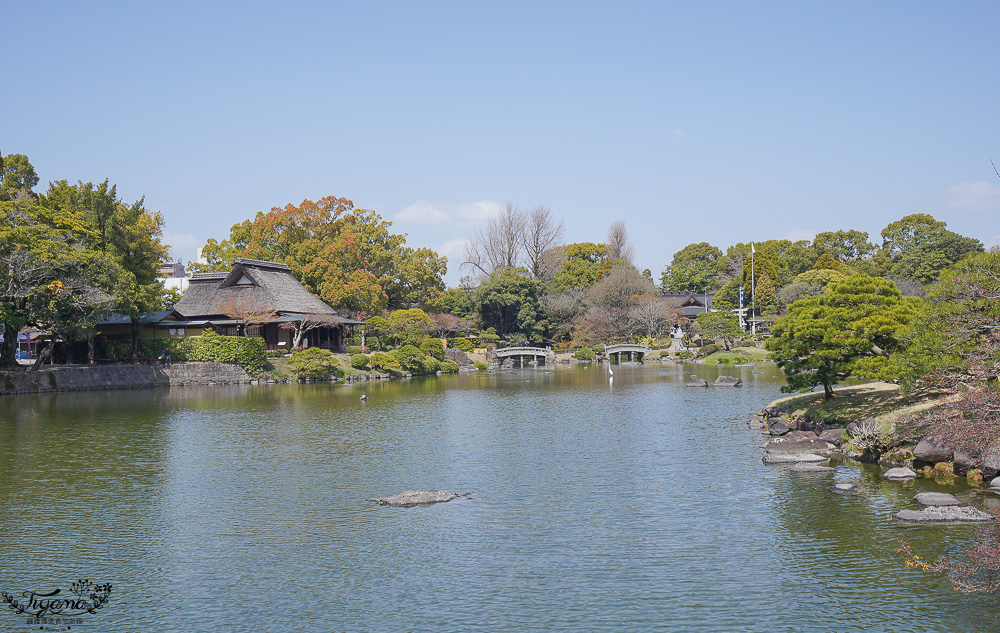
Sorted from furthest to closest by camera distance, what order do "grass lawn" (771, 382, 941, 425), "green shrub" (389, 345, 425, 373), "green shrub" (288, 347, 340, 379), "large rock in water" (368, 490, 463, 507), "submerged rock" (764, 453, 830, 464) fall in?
"green shrub" (389, 345, 425, 373)
"green shrub" (288, 347, 340, 379)
"grass lawn" (771, 382, 941, 425)
"submerged rock" (764, 453, 830, 464)
"large rock in water" (368, 490, 463, 507)

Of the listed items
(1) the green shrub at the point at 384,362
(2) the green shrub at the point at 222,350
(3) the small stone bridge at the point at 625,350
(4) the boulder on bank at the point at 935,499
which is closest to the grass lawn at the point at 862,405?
(4) the boulder on bank at the point at 935,499

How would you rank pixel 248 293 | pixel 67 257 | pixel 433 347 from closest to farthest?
1. pixel 67 257
2. pixel 248 293
3. pixel 433 347

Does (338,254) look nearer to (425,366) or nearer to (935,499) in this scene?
(425,366)

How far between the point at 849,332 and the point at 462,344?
165ft

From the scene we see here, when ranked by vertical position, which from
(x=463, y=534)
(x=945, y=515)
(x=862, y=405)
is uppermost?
(x=862, y=405)

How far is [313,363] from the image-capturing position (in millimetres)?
49312

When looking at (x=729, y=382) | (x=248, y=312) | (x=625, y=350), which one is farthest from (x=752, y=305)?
(x=248, y=312)

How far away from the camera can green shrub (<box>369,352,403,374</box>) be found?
2116 inches

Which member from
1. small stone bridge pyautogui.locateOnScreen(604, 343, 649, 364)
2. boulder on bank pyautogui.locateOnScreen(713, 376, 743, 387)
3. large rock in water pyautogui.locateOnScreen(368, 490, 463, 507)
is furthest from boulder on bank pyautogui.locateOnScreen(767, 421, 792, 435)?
small stone bridge pyautogui.locateOnScreen(604, 343, 649, 364)

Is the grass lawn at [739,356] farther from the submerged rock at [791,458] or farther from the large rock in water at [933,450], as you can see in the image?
the large rock in water at [933,450]

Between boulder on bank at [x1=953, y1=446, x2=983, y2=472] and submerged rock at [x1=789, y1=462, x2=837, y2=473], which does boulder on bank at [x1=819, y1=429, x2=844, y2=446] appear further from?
boulder on bank at [x1=953, y1=446, x2=983, y2=472]

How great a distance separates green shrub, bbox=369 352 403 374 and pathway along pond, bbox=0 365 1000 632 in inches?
1059

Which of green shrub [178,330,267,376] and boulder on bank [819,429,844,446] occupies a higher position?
green shrub [178,330,267,376]

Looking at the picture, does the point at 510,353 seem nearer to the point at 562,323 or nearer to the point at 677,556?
the point at 562,323
